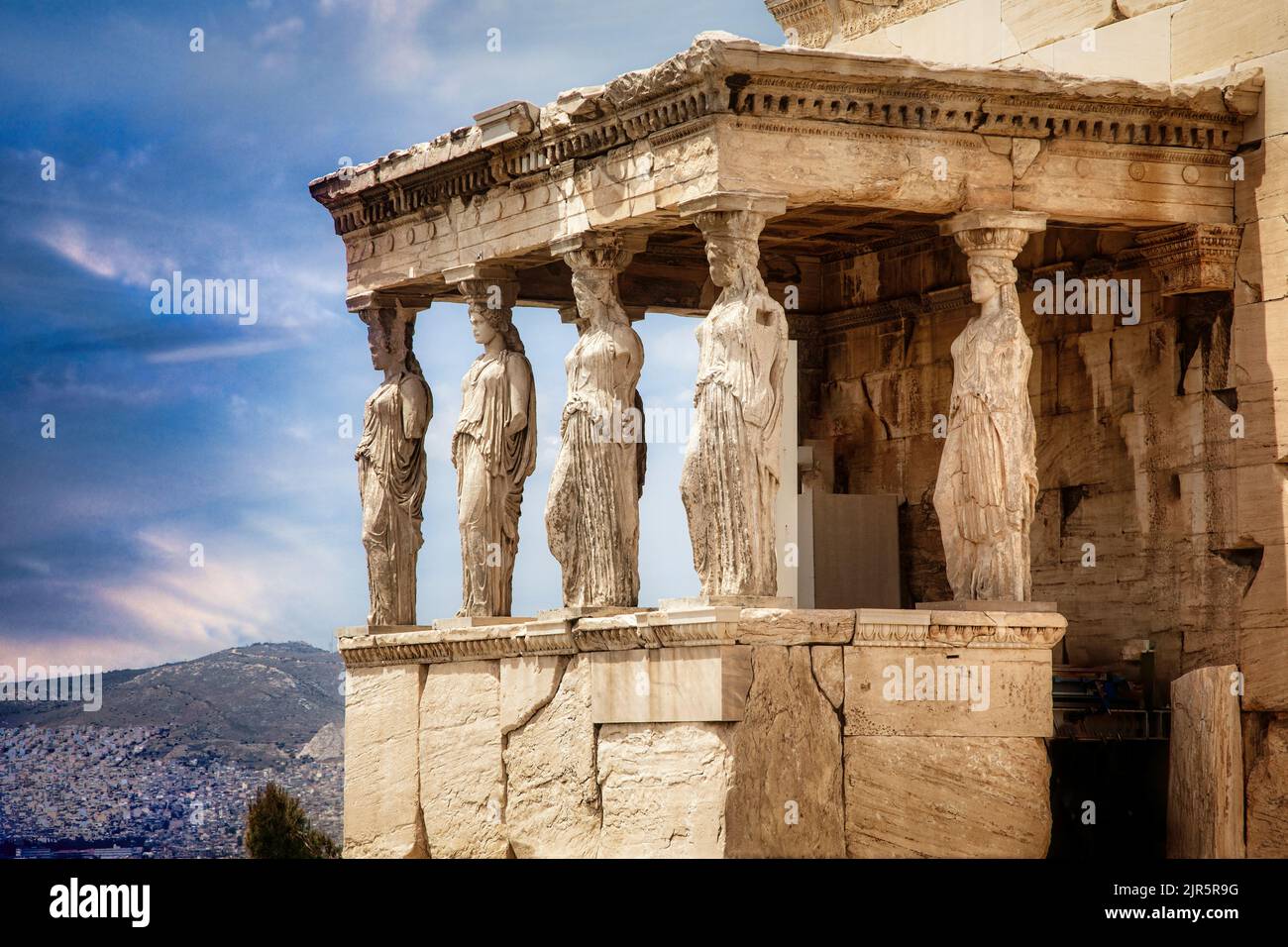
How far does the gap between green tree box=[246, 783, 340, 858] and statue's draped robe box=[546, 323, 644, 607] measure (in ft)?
25.3

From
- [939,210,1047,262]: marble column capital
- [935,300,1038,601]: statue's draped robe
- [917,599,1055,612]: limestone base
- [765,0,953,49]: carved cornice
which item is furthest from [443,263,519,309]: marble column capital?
[917,599,1055,612]: limestone base

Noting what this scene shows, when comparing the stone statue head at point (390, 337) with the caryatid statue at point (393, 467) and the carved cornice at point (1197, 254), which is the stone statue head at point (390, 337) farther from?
the carved cornice at point (1197, 254)

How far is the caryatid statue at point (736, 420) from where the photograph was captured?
15.0 m

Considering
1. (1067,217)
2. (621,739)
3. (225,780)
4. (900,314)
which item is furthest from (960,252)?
(225,780)

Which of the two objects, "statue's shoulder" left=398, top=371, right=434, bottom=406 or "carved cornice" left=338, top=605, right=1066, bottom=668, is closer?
"carved cornice" left=338, top=605, right=1066, bottom=668

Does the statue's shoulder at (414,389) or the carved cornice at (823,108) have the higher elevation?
the carved cornice at (823,108)

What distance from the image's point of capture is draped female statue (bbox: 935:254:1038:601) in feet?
51.1

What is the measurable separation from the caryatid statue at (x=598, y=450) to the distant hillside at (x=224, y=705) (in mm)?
9518

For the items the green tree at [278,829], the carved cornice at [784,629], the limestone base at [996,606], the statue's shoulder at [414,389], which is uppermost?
the statue's shoulder at [414,389]

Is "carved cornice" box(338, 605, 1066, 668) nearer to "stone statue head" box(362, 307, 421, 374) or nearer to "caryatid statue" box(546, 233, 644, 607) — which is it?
"caryatid statue" box(546, 233, 644, 607)

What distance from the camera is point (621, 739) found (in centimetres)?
1542

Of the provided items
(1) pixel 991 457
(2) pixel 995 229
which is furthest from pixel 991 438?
(2) pixel 995 229

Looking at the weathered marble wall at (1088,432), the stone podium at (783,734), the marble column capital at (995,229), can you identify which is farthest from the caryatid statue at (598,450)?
the weathered marble wall at (1088,432)

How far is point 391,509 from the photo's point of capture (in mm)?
18406
